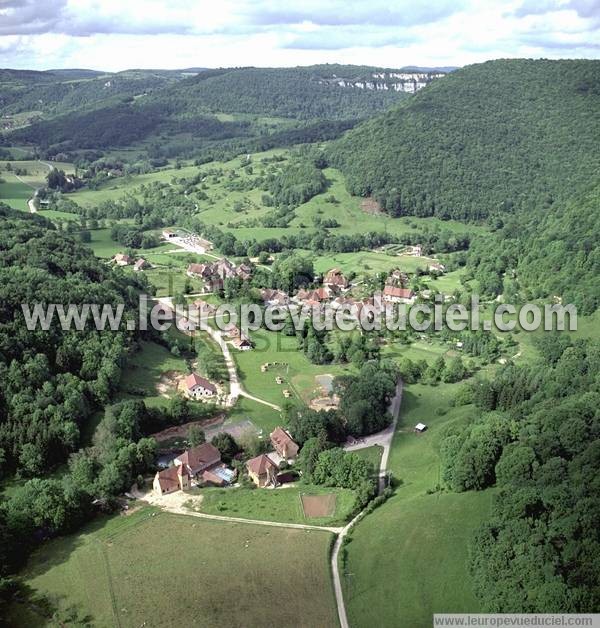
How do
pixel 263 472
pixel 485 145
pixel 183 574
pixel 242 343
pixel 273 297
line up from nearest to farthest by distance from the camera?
pixel 183 574
pixel 263 472
pixel 242 343
pixel 273 297
pixel 485 145

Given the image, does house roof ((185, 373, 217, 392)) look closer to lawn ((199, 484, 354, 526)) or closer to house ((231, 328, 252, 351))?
house ((231, 328, 252, 351))

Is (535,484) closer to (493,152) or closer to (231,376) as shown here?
(231,376)

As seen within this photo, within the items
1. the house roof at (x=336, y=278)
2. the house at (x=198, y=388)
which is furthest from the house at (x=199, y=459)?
the house roof at (x=336, y=278)

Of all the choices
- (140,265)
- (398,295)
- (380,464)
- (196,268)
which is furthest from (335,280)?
(380,464)

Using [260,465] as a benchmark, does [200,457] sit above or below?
above

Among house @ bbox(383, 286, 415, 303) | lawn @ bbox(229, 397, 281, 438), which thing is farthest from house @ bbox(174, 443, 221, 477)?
house @ bbox(383, 286, 415, 303)

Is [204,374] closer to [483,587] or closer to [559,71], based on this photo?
[483,587]
